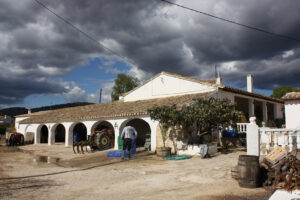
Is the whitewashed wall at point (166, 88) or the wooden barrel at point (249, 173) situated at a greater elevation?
the whitewashed wall at point (166, 88)

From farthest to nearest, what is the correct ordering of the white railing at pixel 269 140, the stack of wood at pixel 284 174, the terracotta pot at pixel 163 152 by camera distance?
the terracotta pot at pixel 163 152 < the white railing at pixel 269 140 < the stack of wood at pixel 284 174

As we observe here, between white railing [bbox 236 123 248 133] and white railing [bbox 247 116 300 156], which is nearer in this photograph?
white railing [bbox 247 116 300 156]

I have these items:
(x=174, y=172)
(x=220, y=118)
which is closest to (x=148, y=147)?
(x=220, y=118)

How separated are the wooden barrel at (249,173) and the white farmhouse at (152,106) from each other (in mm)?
7351

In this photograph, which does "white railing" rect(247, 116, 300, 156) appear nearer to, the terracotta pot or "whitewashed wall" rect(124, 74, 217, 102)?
the terracotta pot

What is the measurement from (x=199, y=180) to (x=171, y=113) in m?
5.14

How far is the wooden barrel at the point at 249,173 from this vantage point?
581cm

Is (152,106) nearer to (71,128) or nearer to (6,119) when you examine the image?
(71,128)

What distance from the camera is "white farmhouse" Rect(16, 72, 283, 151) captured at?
48.5 ft

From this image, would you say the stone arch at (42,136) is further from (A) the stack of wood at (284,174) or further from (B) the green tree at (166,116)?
(A) the stack of wood at (284,174)

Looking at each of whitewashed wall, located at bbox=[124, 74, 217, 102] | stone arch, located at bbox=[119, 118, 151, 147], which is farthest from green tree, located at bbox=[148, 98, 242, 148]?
stone arch, located at bbox=[119, 118, 151, 147]

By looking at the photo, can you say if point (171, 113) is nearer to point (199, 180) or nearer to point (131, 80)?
point (199, 180)

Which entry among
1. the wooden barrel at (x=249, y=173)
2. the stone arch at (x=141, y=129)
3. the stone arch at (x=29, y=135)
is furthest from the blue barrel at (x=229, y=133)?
the stone arch at (x=29, y=135)

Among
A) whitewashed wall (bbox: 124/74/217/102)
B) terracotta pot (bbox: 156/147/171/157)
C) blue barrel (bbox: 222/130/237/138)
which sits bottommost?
terracotta pot (bbox: 156/147/171/157)
